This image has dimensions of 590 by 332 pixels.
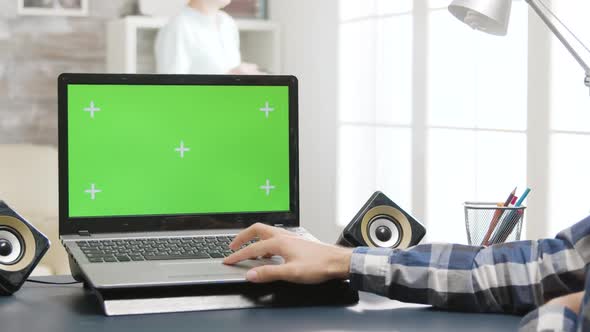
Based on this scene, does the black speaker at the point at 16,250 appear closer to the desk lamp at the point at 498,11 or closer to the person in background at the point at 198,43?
the desk lamp at the point at 498,11

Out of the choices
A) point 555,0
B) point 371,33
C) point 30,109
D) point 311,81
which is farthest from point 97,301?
point 30,109

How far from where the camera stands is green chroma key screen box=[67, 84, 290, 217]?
4.85 feet

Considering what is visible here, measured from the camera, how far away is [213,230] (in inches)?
60.3

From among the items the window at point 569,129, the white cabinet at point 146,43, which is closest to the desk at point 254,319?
the window at point 569,129

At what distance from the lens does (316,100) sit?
387cm

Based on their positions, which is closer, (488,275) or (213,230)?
(488,275)

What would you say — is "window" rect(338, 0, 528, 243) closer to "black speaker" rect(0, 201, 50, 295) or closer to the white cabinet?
the white cabinet

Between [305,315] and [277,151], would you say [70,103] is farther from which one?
[305,315]

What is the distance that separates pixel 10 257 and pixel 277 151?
1.51ft

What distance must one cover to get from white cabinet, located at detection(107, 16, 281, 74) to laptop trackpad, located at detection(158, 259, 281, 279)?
2.70 meters

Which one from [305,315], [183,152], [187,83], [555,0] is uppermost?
[555,0]

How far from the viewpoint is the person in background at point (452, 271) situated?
1.18 m

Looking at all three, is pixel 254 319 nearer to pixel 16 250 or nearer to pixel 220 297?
pixel 220 297

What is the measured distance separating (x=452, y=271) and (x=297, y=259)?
0.20m
